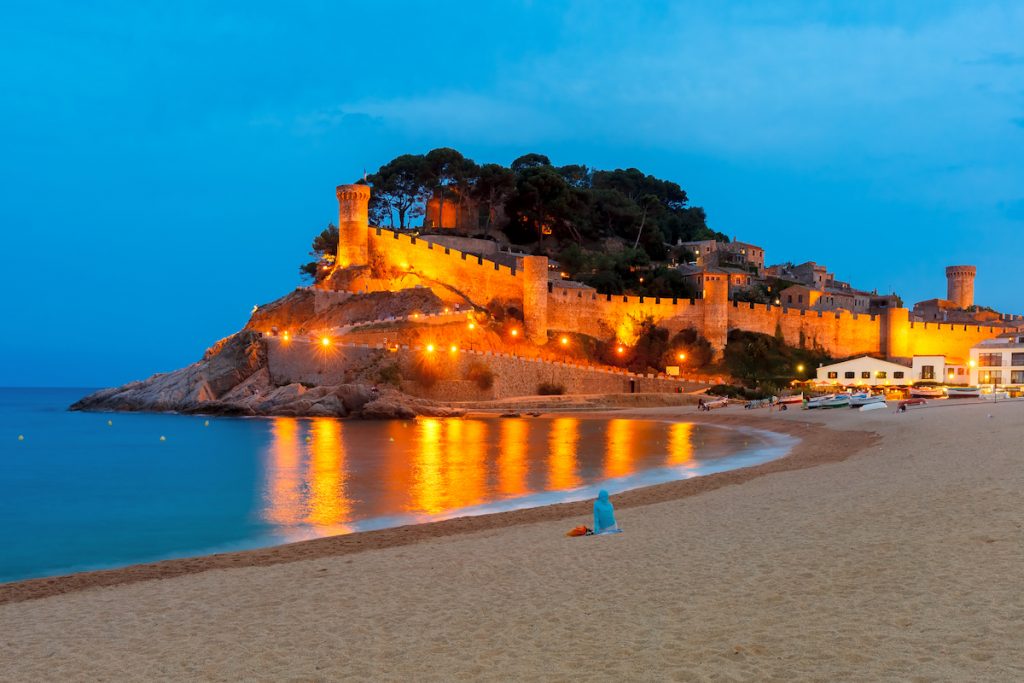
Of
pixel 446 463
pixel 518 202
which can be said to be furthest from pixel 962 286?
pixel 446 463

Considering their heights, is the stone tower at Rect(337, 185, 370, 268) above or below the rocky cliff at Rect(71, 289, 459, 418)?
above

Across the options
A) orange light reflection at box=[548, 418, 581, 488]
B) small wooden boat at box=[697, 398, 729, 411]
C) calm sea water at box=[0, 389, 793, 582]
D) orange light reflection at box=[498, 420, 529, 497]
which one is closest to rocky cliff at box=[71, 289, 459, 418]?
calm sea water at box=[0, 389, 793, 582]

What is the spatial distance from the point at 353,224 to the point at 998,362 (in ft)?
117

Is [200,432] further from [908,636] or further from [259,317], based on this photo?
[908,636]

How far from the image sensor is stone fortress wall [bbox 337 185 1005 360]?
41000 mm

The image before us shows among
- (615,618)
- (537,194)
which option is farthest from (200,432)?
(537,194)

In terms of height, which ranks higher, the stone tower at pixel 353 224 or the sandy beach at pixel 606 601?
the stone tower at pixel 353 224

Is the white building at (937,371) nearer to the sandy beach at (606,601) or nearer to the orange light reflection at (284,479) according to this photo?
the orange light reflection at (284,479)

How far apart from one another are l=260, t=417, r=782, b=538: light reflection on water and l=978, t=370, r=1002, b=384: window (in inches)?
835

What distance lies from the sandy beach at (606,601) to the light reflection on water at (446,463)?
2.92 m

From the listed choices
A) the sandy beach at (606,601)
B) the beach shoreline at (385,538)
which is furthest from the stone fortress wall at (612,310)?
the sandy beach at (606,601)

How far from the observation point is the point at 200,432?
30.0m

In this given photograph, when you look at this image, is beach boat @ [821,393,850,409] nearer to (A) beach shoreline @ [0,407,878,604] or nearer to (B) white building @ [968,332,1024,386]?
(A) beach shoreline @ [0,407,878,604]

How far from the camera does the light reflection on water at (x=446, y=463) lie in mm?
13172
